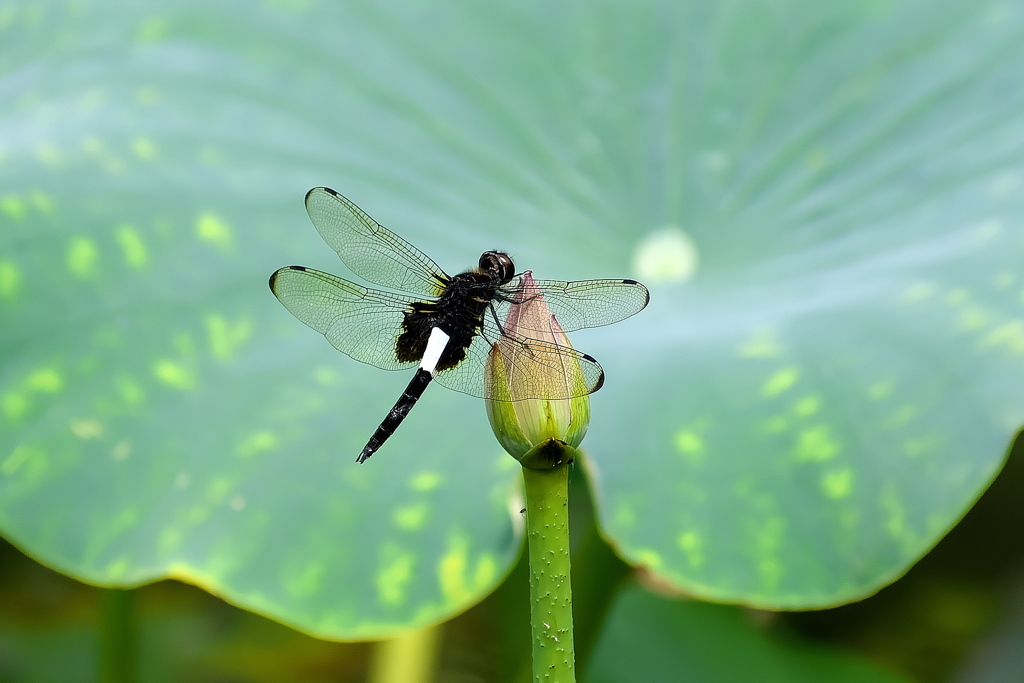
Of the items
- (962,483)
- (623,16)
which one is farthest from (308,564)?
(623,16)

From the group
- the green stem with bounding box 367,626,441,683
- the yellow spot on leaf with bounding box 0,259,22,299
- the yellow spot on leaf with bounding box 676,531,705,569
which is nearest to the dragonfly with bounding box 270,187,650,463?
the yellow spot on leaf with bounding box 676,531,705,569

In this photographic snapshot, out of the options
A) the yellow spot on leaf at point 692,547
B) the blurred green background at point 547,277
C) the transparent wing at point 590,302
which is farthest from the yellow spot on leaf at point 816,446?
the transparent wing at point 590,302

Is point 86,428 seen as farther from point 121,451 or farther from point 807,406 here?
point 807,406

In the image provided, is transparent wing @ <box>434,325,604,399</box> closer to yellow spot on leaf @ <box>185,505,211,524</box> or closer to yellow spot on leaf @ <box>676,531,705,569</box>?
yellow spot on leaf @ <box>676,531,705,569</box>

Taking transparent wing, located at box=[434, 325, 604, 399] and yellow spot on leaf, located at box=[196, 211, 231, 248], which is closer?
transparent wing, located at box=[434, 325, 604, 399]

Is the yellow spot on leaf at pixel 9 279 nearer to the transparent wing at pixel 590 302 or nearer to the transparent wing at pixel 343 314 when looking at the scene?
the transparent wing at pixel 343 314

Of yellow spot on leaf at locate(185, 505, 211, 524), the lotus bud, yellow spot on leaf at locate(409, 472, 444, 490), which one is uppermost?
yellow spot on leaf at locate(409, 472, 444, 490)
